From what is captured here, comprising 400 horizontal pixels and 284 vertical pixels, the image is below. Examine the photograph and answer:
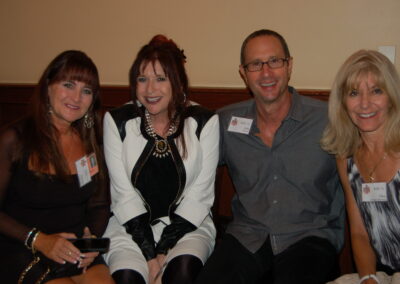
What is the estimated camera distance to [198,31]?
9.77 feet

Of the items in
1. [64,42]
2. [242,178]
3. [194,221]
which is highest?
[64,42]

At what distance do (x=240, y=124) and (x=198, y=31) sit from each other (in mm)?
981

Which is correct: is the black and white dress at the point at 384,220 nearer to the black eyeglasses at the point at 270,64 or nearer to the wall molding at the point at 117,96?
the black eyeglasses at the point at 270,64

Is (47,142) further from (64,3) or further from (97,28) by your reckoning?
(64,3)

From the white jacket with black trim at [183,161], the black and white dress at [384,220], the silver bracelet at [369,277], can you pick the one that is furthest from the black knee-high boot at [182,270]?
the black and white dress at [384,220]

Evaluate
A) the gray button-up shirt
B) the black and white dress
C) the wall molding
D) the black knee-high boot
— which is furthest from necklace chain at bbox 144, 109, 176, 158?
the black and white dress

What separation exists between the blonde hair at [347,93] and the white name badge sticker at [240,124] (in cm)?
48

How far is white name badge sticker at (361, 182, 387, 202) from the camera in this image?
190 cm

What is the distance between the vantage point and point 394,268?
1971 millimetres

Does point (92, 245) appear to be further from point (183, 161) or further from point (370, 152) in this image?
point (370, 152)

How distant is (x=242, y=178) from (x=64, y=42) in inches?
87.8

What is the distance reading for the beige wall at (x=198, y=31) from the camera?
2.61 m

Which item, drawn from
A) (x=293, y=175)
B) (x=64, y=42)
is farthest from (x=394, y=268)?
(x=64, y=42)

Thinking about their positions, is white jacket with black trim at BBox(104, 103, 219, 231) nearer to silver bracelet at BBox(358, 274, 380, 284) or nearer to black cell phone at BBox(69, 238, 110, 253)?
black cell phone at BBox(69, 238, 110, 253)
